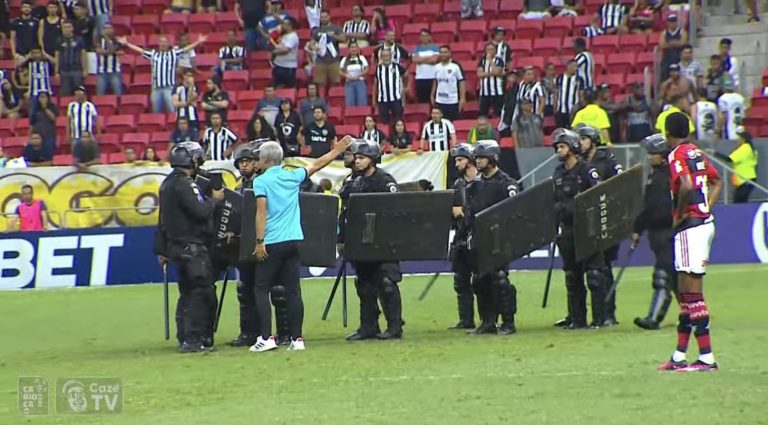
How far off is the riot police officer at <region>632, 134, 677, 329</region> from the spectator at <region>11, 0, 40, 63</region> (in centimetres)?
1670

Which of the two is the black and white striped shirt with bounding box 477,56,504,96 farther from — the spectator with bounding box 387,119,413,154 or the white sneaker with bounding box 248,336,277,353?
the white sneaker with bounding box 248,336,277,353

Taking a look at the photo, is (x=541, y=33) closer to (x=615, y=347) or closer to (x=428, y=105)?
(x=428, y=105)

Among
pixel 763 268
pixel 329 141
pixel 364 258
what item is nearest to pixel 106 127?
pixel 329 141

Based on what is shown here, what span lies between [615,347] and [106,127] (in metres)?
16.0

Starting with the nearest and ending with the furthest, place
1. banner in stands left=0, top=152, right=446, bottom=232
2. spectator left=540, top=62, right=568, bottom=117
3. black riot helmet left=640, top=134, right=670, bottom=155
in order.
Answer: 1. black riot helmet left=640, top=134, right=670, bottom=155
2. banner in stands left=0, top=152, right=446, bottom=232
3. spectator left=540, top=62, right=568, bottom=117

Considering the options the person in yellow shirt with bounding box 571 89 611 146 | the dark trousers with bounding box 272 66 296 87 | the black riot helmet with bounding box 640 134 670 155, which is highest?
the black riot helmet with bounding box 640 134 670 155

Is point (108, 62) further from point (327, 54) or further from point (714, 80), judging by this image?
point (714, 80)

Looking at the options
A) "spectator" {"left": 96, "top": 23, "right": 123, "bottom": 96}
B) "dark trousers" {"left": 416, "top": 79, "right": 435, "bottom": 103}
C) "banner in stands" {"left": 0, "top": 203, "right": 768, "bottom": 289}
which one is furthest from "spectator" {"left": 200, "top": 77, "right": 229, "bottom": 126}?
"banner in stands" {"left": 0, "top": 203, "right": 768, "bottom": 289}

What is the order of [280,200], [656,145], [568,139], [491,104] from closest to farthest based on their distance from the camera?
[280,200], [656,145], [568,139], [491,104]

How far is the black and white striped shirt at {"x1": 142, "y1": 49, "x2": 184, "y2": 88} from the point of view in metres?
28.1

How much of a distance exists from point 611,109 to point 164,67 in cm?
808

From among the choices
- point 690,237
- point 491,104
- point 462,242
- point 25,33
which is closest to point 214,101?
point 491,104

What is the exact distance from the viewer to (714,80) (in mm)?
25344

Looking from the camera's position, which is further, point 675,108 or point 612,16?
point 612,16
